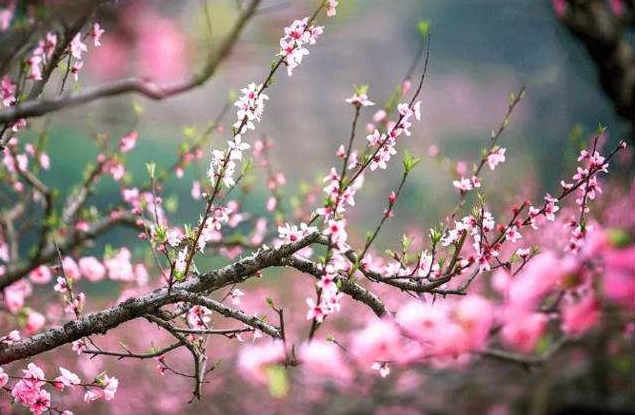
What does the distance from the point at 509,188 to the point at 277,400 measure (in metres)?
6.24

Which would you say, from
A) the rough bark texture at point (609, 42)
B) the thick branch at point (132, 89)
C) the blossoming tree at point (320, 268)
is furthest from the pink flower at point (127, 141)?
the rough bark texture at point (609, 42)

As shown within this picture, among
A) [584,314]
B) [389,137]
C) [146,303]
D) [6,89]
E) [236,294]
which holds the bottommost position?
[584,314]

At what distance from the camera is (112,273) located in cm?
549

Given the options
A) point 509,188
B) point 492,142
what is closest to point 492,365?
point 509,188

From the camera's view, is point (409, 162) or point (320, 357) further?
point (409, 162)

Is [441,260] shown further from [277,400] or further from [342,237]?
[277,400]

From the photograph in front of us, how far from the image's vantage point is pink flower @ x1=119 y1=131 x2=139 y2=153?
4.88 meters

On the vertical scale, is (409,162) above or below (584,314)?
above

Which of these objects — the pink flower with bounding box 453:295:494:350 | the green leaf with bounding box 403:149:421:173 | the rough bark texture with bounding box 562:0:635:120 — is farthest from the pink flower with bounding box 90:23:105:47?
the rough bark texture with bounding box 562:0:635:120

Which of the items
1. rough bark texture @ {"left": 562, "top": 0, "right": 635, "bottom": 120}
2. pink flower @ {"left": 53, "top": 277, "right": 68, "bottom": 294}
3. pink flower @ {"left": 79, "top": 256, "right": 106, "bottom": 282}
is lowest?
pink flower @ {"left": 53, "top": 277, "right": 68, "bottom": 294}

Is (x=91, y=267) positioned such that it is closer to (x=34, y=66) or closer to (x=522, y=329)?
(x=34, y=66)

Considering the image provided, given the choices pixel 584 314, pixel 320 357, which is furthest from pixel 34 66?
pixel 584 314

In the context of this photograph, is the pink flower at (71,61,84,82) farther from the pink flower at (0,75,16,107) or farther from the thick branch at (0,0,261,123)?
the thick branch at (0,0,261,123)

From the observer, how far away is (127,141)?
16.2ft
